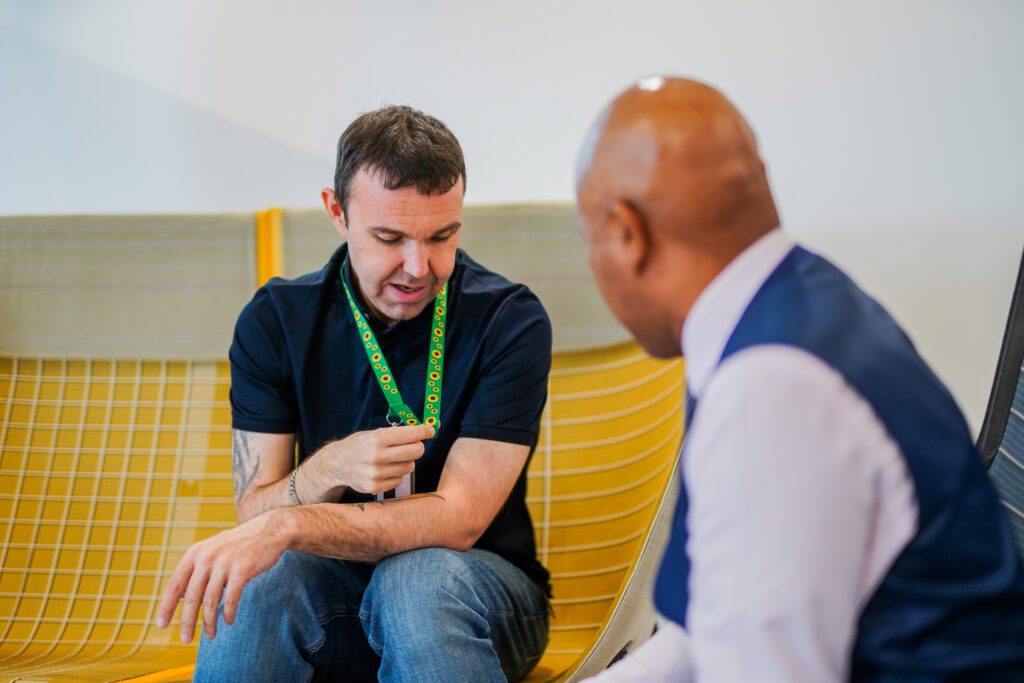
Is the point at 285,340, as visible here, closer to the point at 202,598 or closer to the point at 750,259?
the point at 202,598

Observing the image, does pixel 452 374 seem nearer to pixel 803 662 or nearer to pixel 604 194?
pixel 604 194

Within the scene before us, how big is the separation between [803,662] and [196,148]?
2.34 metres

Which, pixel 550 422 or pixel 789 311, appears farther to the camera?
pixel 550 422

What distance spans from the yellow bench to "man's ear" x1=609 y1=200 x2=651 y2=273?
125cm

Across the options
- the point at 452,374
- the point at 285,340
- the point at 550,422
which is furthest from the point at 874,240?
the point at 285,340

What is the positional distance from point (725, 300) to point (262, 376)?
110 cm

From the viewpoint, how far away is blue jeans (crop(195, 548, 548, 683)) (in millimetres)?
1485

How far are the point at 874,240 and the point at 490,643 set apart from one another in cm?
130

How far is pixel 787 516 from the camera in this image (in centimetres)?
76

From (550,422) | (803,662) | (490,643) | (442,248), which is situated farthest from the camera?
(550,422)

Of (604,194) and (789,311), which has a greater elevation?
(604,194)

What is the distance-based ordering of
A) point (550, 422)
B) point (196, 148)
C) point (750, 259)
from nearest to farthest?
point (750, 259), point (550, 422), point (196, 148)

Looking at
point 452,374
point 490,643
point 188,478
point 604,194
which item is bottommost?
point 490,643

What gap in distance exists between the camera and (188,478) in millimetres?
2342
